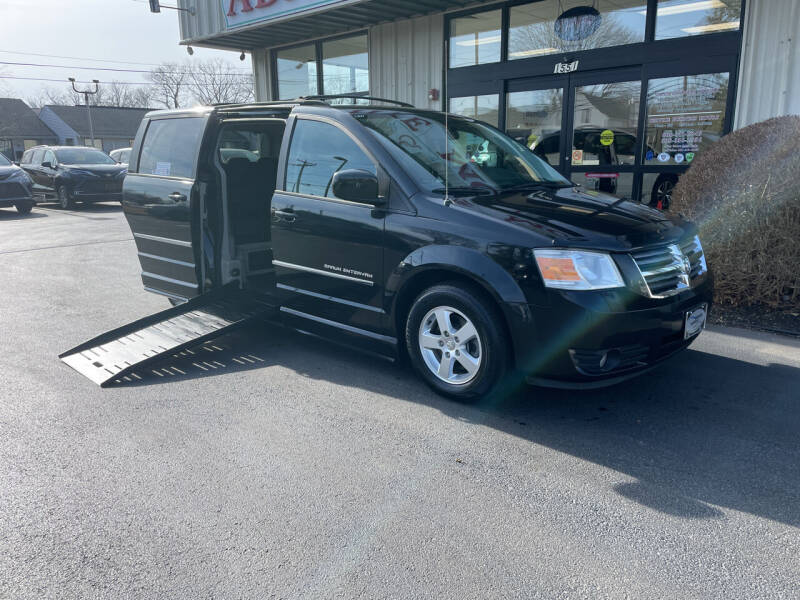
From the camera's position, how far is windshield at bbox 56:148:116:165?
57.1 feet

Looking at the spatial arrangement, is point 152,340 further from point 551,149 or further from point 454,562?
point 551,149

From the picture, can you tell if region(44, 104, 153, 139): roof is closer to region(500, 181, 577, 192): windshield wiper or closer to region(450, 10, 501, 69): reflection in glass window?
region(450, 10, 501, 69): reflection in glass window

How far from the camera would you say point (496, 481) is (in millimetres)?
3031

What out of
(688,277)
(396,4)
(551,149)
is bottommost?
(688,277)

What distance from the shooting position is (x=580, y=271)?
3352 mm

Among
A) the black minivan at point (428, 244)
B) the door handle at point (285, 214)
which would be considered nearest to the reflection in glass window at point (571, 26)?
the black minivan at point (428, 244)

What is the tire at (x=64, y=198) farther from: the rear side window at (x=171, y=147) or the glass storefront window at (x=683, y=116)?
the glass storefront window at (x=683, y=116)

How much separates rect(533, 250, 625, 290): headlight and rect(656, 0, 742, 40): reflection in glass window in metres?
6.06

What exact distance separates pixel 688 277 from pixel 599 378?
93cm

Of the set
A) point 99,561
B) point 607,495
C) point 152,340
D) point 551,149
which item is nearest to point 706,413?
point 607,495

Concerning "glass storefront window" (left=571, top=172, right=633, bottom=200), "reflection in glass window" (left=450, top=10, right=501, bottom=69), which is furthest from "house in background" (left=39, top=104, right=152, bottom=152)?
"glass storefront window" (left=571, top=172, right=633, bottom=200)

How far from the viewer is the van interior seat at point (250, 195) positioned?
5.57 m

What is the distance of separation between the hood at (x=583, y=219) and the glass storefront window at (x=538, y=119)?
18.0ft

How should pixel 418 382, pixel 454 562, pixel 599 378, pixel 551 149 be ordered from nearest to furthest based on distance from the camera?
pixel 454 562 → pixel 599 378 → pixel 418 382 → pixel 551 149
